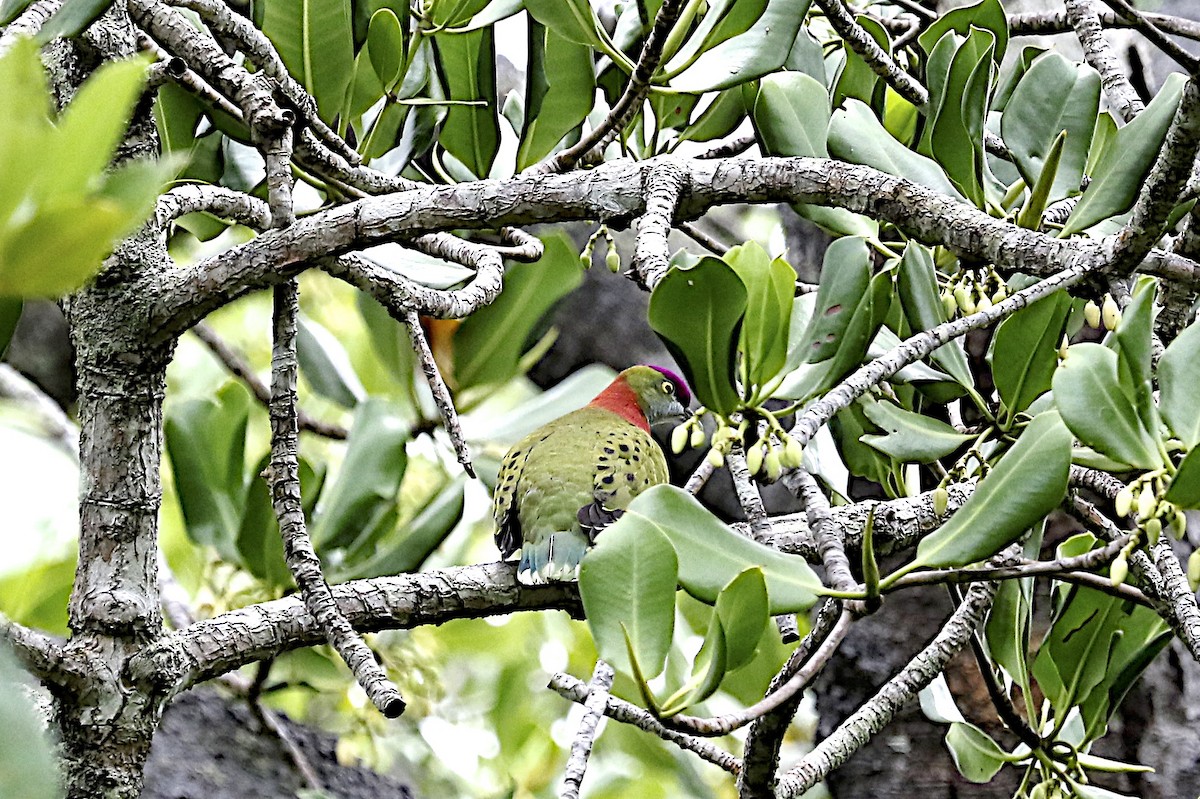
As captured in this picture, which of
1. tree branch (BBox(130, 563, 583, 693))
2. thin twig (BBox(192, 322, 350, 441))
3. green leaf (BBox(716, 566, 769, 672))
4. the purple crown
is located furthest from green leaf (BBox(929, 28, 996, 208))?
Answer: the purple crown

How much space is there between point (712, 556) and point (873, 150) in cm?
42

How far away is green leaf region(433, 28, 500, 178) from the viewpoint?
1238mm

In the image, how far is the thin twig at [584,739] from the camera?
2.37ft

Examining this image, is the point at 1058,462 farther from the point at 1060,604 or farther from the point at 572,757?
the point at 1060,604

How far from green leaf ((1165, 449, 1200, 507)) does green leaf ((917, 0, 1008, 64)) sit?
1.91 ft

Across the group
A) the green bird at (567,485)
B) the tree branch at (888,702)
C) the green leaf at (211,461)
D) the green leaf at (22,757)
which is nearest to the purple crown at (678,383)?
the green bird at (567,485)

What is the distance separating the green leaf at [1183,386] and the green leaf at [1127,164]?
0.17m

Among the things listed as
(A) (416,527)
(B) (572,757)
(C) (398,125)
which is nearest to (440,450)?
(A) (416,527)

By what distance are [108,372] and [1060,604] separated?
990mm

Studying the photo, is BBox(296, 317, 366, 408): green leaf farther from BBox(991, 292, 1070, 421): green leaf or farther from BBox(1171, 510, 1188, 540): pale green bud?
BBox(1171, 510, 1188, 540): pale green bud

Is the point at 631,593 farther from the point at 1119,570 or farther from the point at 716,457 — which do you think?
the point at 1119,570

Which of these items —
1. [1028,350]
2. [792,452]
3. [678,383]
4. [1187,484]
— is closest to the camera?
[1187,484]

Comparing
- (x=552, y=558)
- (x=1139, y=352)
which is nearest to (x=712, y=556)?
(x=1139, y=352)

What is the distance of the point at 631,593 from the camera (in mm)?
720
